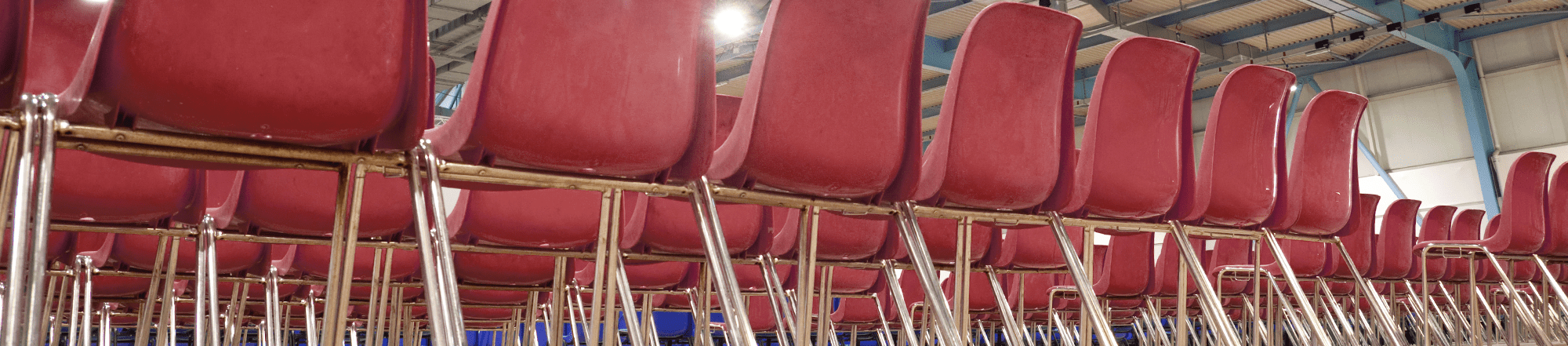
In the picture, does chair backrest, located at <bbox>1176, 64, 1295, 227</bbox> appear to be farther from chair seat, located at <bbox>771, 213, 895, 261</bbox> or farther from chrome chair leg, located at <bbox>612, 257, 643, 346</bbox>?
chrome chair leg, located at <bbox>612, 257, 643, 346</bbox>

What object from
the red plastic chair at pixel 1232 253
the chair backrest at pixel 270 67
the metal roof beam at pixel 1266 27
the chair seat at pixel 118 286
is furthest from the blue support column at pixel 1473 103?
the chair backrest at pixel 270 67

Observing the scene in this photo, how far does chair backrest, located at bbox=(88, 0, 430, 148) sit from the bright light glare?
668 centimetres

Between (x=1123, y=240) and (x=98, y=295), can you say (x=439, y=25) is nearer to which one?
(x=98, y=295)

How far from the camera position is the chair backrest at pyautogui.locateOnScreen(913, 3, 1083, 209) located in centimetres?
166

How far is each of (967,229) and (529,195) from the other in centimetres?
91

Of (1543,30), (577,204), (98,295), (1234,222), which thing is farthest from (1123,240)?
(1543,30)

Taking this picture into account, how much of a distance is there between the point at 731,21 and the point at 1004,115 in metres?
6.26

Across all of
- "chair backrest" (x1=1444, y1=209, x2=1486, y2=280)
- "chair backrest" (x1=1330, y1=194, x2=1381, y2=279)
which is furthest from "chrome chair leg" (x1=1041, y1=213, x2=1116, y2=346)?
"chair backrest" (x1=1444, y1=209, x2=1486, y2=280)

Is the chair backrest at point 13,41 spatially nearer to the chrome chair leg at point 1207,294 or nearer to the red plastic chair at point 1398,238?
the chrome chair leg at point 1207,294

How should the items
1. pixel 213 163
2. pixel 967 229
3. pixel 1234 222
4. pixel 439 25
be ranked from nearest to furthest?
1. pixel 213 163
2. pixel 967 229
3. pixel 1234 222
4. pixel 439 25

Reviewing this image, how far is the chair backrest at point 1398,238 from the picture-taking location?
12.9 feet

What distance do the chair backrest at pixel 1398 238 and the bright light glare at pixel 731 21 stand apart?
190 inches

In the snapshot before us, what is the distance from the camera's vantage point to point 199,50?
0.96 metres

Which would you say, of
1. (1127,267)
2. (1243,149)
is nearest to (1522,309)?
(1127,267)
